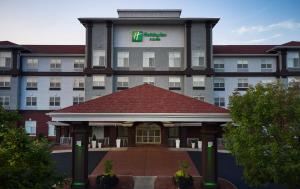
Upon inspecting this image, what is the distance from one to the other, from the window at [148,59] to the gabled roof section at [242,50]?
28.9 feet

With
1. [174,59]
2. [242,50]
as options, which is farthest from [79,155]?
[242,50]

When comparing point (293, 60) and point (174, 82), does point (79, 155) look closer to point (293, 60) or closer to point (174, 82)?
point (174, 82)

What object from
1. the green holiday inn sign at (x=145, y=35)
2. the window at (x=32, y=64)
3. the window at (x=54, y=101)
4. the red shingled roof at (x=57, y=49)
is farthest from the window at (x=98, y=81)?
the window at (x=32, y=64)

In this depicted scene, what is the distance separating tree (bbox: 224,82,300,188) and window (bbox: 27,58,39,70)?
34745 mm

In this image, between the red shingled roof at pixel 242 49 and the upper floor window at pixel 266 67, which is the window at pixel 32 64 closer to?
the red shingled roof at pixel 242 49

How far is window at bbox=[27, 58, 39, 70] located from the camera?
161 feet

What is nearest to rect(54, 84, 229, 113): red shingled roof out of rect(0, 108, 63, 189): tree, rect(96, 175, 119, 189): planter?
rect(96, 175, 119, 189): planter

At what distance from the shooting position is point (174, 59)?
45469mm

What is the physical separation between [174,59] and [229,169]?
20.5 m

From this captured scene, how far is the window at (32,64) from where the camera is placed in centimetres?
4912

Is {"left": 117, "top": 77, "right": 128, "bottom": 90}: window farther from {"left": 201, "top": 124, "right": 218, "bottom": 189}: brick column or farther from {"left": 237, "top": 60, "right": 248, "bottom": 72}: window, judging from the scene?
{"left": 201, "top": 124, "right": 218, "bottom": 189}: brick column

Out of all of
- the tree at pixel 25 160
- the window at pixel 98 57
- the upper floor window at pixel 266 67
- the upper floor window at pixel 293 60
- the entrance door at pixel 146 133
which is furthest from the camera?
the upper floor window at pixel 266 67

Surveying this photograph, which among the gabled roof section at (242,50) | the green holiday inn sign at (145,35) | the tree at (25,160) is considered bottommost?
the tree at (25,160)

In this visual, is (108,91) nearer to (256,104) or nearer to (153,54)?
(153,54)
